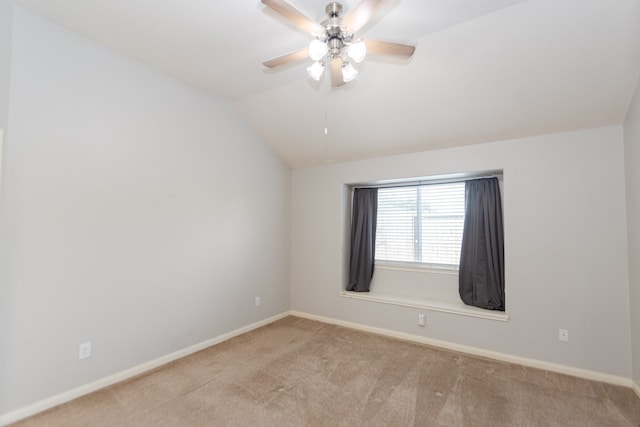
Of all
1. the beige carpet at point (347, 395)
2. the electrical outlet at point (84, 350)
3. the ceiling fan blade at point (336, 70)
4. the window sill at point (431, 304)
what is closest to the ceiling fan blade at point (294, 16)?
the ceiling fan blade at point (336, 70)

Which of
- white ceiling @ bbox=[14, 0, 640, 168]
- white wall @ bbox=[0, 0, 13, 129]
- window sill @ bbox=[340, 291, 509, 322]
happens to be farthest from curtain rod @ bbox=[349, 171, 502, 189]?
white wall @ bbox=[0, 0, 13, 129]

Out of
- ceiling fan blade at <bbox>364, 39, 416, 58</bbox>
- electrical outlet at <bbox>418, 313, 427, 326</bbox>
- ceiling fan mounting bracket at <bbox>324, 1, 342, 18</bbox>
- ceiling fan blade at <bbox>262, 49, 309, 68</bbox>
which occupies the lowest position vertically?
electrical outlet at <bbox>418, 313, 427, 326</bbox>

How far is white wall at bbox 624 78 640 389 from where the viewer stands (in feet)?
7.47

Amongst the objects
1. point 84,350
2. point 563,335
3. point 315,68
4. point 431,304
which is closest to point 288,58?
point 315,68

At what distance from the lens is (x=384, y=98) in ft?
9.98

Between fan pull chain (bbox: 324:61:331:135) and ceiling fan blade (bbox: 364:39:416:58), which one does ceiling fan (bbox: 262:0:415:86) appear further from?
fan pull chain (bbox: 324:61:331:135)

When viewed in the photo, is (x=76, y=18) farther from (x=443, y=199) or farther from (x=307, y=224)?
(x=443, y=199)

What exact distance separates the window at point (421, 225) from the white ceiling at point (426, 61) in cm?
75

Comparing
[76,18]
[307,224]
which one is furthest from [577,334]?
[76,18]

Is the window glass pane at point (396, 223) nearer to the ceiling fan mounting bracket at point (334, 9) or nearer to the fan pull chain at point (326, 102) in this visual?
the fan pull chain at point (326, 102)

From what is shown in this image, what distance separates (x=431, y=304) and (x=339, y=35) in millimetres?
3100

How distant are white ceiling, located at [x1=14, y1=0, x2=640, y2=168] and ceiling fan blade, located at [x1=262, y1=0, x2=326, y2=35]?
11 cm

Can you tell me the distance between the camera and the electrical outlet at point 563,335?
109 inches

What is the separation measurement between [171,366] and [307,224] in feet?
8.16
